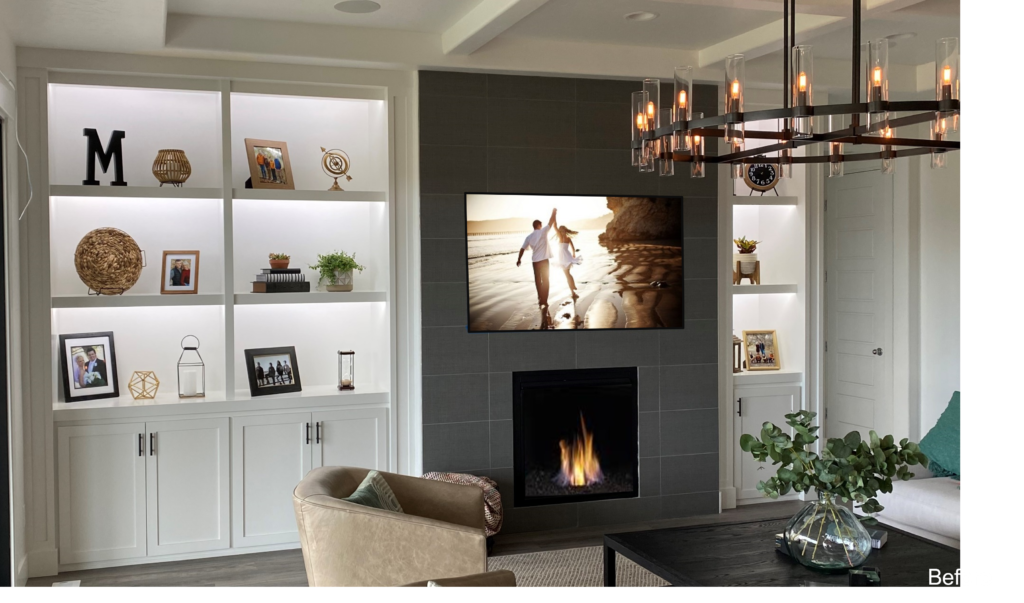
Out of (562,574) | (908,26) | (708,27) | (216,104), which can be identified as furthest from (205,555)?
(908,26)

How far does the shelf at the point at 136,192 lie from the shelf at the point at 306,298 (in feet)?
1.79

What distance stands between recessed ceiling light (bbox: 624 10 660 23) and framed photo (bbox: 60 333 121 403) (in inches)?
123

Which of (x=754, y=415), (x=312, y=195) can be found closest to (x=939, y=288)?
(x=754, y=415)

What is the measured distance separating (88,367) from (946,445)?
440cm

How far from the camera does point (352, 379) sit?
15.3ft

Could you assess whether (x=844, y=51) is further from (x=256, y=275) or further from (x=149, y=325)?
(x=149, y=325)

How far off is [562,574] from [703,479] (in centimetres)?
139

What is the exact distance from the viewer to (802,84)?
2326mm

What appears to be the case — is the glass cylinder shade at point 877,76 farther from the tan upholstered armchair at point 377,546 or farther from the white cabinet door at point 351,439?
the white cabinet door at point 351,439

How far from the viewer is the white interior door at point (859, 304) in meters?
5.39

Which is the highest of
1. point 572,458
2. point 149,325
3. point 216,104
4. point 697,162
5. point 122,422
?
point 216,104

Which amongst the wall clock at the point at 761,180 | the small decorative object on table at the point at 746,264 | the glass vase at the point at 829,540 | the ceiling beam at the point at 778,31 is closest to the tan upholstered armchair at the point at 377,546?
the glass vase at the point at 829,540

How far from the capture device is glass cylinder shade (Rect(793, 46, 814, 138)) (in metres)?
2.33

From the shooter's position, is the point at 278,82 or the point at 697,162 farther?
the point at 278,82
